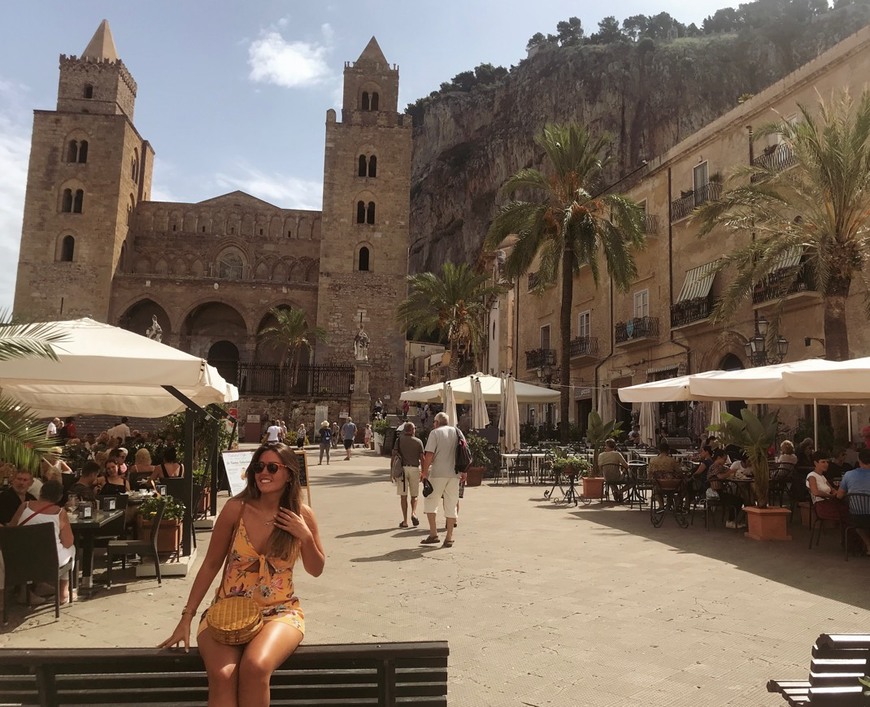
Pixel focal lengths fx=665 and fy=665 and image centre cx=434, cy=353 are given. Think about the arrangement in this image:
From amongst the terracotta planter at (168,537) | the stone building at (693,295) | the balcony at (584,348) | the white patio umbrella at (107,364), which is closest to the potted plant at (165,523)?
the terracotta planter at (168,537)

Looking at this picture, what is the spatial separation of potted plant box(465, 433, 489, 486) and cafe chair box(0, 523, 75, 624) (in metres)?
11.0

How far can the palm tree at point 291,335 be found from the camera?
37162 mm

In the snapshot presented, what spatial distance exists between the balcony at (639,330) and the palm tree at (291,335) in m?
17.7

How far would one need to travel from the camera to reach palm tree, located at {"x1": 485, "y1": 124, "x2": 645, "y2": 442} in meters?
18.9

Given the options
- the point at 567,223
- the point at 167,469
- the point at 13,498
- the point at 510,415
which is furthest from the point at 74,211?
the point at 13,498

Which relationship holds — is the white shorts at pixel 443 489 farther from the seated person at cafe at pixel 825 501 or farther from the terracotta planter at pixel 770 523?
the seated person at cafe at pixel 825 501

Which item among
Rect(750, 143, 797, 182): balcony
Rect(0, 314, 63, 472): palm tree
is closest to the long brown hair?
Rect(0, 314, 63, 472): palm tree

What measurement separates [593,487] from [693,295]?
34.5 feet

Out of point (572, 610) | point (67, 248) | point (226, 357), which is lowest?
point (572, 610)

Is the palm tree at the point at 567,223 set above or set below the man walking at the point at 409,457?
above

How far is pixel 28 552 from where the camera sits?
4.85 meters

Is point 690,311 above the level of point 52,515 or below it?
above

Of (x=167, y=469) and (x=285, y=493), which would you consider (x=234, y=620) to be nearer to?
(x=285, y=493)

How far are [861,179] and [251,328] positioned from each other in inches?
1338
